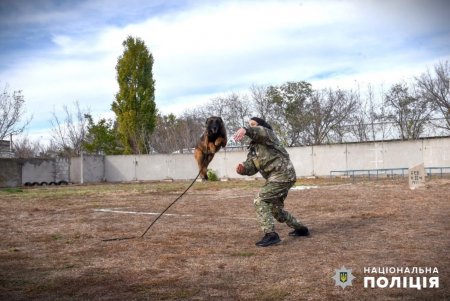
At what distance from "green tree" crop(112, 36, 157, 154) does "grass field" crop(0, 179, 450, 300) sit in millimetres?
29639

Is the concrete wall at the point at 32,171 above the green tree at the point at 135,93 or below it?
below

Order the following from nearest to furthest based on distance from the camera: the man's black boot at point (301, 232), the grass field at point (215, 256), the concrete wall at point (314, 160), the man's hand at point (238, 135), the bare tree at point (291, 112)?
the grass field at point (215, 256) → the man's hand at point (238, 135) → the man's black boot at point (301, 232) → the concrete wall at point (314, 160) → the bare tree at point (291, 112)

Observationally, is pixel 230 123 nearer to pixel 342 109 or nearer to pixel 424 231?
pixel 342 109

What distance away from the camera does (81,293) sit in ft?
14.1

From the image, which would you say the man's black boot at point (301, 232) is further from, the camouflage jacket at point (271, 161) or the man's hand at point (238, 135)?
the man's hand at point (238, 135)

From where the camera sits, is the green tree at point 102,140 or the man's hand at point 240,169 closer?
the man's hand at point 240,169

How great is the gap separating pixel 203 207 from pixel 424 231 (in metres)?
6.48

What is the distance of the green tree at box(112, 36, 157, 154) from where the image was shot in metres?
39.2

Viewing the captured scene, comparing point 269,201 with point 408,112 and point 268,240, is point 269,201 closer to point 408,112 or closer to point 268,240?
point 268,240

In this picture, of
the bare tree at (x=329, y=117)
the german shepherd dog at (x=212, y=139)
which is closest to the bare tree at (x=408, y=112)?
the bare tree at (x=329, y=117)

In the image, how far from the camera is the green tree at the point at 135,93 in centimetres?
3919

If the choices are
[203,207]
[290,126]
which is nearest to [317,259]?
[203,207]

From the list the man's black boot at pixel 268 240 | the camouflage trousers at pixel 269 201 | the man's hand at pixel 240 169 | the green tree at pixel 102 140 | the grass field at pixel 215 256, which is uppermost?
the green tree at pixel 102 140

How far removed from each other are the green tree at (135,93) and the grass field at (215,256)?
29.6m
